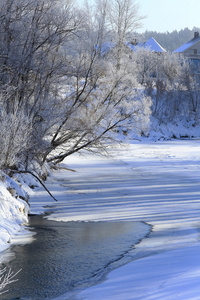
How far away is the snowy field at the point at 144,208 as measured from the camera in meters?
→ 6.20

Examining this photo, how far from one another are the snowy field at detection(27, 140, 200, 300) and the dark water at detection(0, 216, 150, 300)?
1.30 ft

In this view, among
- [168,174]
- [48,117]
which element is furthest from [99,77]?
[168,174]

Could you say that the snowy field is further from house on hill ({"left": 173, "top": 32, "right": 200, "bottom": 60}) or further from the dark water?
house on hill ({"left": 173, "top": 32, "right": 200, "bottom": 60})

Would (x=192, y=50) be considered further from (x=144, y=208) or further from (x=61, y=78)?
(x=144, y=208)

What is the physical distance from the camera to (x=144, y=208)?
12.1 meters

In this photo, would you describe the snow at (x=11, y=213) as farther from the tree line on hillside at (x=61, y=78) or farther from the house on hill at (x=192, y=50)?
the house on hill at (x=192, y=50)

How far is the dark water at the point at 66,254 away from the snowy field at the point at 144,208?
0.40 m

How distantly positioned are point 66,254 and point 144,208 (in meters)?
4.30

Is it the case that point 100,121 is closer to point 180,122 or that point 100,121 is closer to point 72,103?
point 72,103

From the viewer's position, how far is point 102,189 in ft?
49.1

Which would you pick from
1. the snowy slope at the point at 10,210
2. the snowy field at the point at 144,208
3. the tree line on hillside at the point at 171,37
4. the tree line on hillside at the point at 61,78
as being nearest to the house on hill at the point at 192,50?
the tree line on hillside at the point at 171,37

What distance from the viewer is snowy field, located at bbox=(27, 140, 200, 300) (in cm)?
A: 620

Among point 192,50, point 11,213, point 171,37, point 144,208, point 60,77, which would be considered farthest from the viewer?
point 171,37

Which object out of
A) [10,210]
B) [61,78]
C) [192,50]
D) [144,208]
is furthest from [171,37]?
[10,210]
